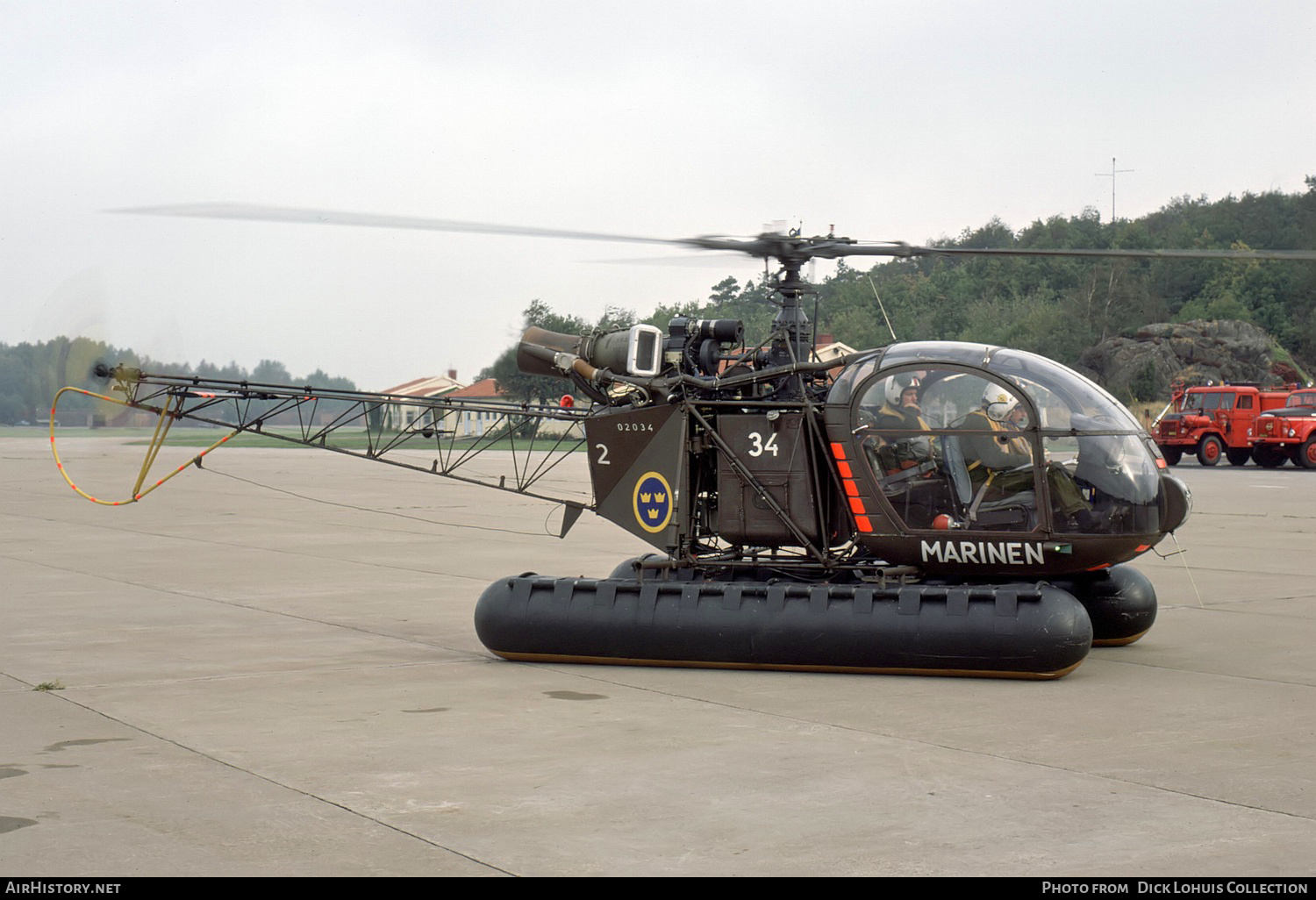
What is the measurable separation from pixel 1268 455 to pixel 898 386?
32711 millimetres

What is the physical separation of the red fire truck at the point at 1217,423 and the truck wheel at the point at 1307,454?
1065 mm

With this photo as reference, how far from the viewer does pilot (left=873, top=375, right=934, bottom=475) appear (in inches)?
358

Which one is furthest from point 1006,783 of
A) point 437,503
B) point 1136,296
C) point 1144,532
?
point 1136,296

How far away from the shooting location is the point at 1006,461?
8.87 m

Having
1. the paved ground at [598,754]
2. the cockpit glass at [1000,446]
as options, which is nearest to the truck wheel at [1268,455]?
the paved ground at [598,754]

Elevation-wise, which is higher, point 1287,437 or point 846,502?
point 1287,437

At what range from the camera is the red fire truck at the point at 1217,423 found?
125 ft

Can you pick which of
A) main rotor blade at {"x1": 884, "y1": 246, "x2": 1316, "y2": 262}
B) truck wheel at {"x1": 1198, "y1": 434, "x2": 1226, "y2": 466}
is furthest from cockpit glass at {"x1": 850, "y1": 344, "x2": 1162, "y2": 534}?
truck wheel at {"x1": 1198, "y1": 434, "x2": 1226, "y2": 466}

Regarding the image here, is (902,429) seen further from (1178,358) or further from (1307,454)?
(1178,358)

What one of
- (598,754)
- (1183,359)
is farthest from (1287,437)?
(598,754)

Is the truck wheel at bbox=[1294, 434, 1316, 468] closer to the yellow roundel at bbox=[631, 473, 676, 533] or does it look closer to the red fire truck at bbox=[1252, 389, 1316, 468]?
the red fire truck at bbox=[1252, 389, 1316, 468]

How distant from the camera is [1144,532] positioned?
8.75 m

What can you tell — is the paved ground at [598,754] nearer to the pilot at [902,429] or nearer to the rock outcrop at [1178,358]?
the pilot at [902,429]

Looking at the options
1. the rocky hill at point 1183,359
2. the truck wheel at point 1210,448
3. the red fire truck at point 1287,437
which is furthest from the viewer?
the rocky hill at point 1183,359
